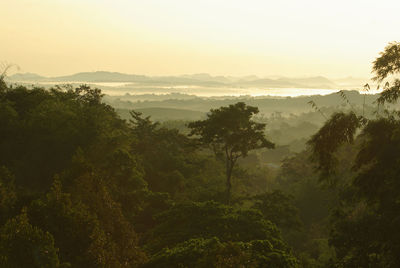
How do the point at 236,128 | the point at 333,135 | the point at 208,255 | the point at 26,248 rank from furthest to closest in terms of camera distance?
1. the point at 236,128
2. the point at 208,255
3. the point at 26,248
4. the point at 333,135

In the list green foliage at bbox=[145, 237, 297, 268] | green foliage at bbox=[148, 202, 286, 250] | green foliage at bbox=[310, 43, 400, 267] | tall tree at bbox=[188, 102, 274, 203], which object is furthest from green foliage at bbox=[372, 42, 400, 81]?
tall tree at bbox=[188, 102, 274, 203]

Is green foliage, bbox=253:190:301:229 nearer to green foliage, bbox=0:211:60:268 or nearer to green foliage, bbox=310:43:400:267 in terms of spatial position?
green foliage, bbox=310:43:400:267

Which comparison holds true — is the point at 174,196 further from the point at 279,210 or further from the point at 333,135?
the point at 333,135

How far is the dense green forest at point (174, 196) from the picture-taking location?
1018 cm

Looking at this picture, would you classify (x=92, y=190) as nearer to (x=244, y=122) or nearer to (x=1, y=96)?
(x=244, y=122)

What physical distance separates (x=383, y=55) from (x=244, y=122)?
1571 centimetres

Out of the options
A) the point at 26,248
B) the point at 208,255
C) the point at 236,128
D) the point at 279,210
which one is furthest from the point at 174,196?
the point at 26,248

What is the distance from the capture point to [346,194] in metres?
11.9

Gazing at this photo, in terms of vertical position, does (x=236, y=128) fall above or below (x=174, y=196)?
above

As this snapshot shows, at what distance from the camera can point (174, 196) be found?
97.5 ft

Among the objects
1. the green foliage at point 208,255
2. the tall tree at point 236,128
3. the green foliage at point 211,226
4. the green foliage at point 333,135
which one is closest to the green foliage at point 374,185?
the green foliage at point 333,135

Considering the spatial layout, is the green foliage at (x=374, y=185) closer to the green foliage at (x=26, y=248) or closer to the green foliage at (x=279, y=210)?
the green foliage at (x=26, y=248)

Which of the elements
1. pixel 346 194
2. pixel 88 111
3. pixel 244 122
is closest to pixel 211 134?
pixel 244 122

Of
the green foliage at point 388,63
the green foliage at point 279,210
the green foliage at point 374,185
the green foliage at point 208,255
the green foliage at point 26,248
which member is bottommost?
the green foliage at point 279,210
